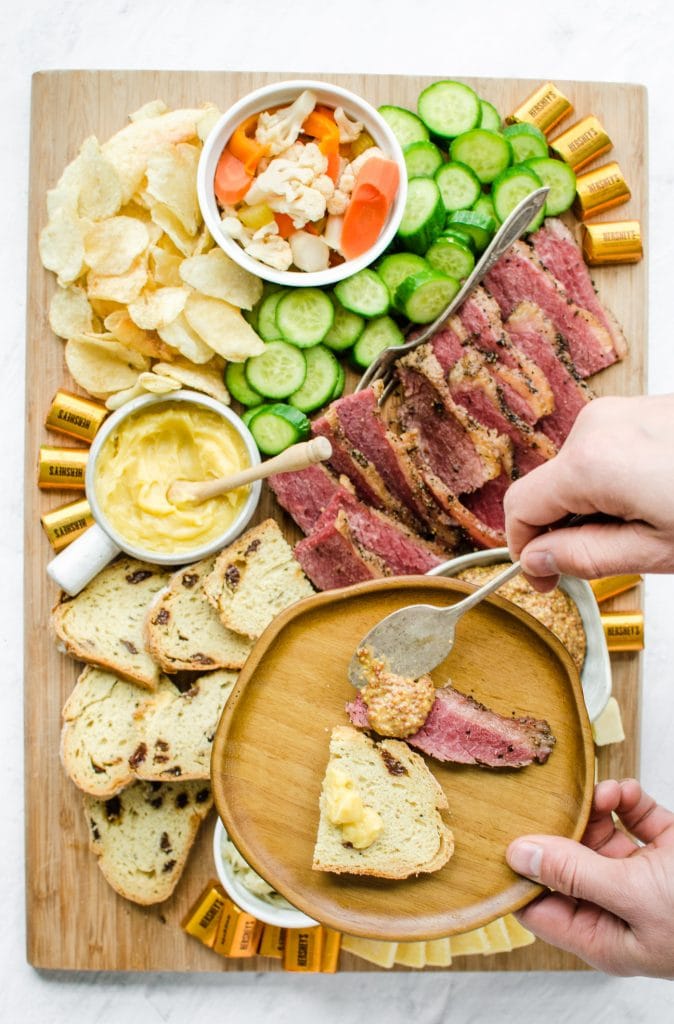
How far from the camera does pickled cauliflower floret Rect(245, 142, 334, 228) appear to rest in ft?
11.6

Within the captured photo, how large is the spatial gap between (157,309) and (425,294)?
3.57ft

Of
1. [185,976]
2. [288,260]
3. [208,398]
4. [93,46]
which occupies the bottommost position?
[185,976]

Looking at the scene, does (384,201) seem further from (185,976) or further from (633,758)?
(185,976)

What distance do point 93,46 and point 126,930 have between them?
3.96 m

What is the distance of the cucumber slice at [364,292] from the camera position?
3746mm

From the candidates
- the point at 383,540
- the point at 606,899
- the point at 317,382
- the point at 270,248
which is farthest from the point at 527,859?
the point at 270,248

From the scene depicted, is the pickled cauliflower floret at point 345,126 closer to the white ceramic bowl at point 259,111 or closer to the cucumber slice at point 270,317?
the white ceramic bowl at point 259,111

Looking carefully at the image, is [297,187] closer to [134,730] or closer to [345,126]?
[345,126]

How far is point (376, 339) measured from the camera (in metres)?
3.83

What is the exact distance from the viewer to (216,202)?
368 centimetres

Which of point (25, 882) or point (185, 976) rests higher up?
point (25, 882)

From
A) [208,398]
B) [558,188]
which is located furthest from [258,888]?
[558,188]

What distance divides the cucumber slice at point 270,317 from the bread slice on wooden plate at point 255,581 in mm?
780

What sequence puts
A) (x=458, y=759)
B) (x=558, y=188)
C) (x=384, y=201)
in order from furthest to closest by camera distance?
(x=558, y=188)
(x=384, y=201)
(x=458, y=759)
